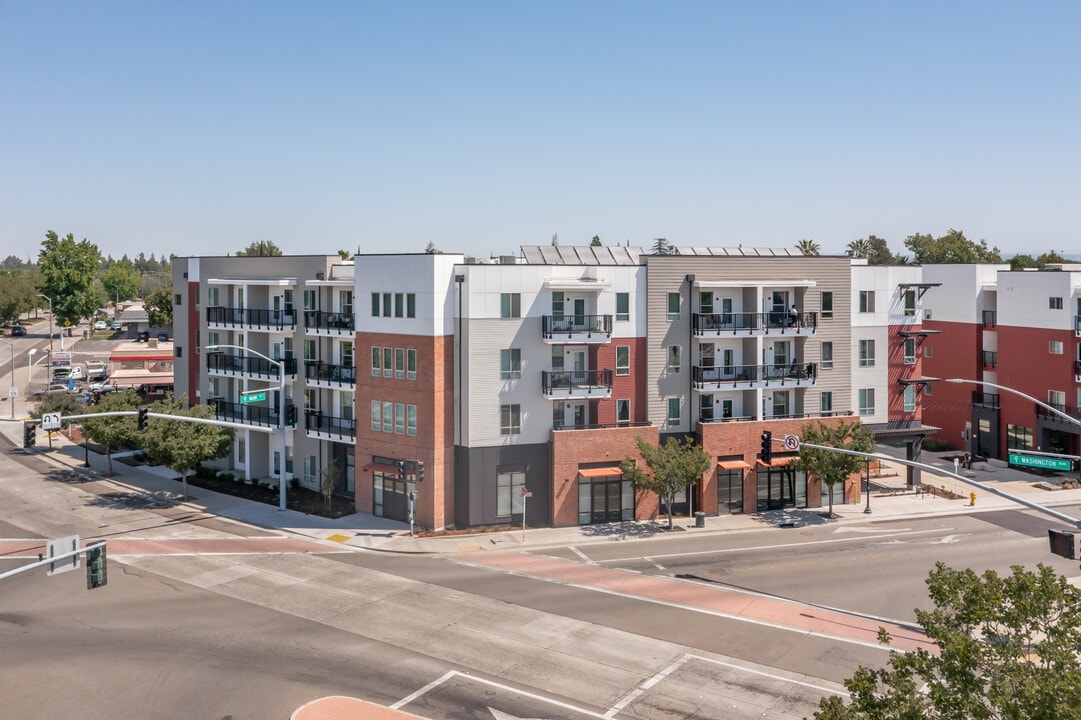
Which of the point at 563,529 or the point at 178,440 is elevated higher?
the point at 178,440

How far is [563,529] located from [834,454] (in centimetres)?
1467

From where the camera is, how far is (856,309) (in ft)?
177

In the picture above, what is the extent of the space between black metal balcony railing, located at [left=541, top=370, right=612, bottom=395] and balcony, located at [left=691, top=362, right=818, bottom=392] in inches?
222

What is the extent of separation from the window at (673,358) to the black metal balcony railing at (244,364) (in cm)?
2319

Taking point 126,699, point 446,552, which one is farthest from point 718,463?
point 126,699

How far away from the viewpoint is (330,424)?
165 ft

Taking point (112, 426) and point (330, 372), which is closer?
point (330, 372)

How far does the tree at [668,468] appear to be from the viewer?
43.5 m

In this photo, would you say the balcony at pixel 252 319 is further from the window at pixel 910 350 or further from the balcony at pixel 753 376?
the window at pixel 910 350

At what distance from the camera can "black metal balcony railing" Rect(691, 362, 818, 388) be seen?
161ft

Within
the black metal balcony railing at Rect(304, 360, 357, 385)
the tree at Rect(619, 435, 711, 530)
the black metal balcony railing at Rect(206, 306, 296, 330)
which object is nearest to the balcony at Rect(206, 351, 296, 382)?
the black metal balcony railing at Rect(304, 360, 357, 385)

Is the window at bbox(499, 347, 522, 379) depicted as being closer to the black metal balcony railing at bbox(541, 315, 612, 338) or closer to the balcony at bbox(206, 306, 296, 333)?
the black metal balcony railing at bbox(541, 315, 612, 338)

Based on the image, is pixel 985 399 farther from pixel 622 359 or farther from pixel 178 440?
pixel 178 440

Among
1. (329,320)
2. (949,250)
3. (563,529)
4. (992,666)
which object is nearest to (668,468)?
(563,529)
